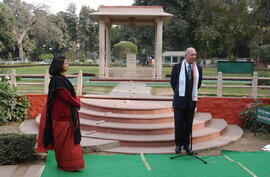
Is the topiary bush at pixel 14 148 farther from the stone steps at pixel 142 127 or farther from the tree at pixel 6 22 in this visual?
the tree at pixel 6 22

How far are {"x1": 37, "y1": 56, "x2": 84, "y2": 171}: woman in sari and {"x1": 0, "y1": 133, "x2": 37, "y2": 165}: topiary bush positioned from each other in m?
0.85

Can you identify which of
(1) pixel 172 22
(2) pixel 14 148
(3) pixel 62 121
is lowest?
(2) pixel 14 148

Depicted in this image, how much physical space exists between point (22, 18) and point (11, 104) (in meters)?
48.5

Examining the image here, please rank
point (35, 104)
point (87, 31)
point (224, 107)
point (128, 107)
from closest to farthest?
point (128, 107), point (224, 107), point (35, 104), point (87, 31)

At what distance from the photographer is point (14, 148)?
5512mm

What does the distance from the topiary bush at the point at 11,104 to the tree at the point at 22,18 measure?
4720cm

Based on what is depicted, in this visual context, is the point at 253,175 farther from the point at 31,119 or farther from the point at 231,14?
the point at 231,14

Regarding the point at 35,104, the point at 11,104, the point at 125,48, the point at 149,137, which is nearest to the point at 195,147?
the point at 149,137

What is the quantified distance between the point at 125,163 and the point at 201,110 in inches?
201

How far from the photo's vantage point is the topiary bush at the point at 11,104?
934 cm

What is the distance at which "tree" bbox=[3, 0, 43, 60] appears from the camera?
52.8 m

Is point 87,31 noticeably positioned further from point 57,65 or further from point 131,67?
point 57,65

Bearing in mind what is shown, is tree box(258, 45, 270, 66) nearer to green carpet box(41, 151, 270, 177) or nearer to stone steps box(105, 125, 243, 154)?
stone steps box(105, 125, 243, 154)

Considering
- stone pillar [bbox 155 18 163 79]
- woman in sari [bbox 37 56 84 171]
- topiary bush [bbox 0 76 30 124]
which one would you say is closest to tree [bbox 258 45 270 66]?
stone pillar [bbox 155 18 163 79]
